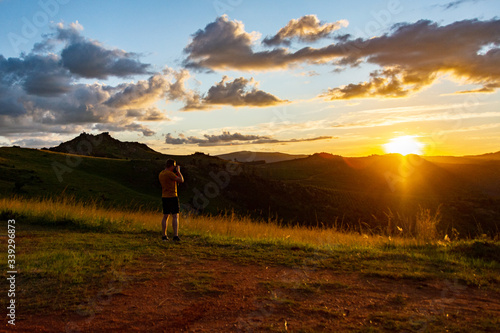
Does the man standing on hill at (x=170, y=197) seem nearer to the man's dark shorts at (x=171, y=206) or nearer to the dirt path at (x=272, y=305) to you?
the man's dark shorts at (x=171, y=206)

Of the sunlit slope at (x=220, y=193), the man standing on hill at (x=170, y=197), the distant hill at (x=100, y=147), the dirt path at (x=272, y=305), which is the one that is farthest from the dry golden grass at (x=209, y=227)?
the distant hill at (x=100, y=147)

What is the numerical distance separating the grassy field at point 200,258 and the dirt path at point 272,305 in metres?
0.08

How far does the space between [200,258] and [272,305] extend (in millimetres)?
3211

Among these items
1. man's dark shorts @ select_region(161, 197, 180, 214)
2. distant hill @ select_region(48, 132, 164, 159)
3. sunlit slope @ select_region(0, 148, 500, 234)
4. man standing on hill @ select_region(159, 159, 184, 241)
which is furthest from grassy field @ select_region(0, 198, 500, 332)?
distant hill @ select_region(48, 132, 164, 159)

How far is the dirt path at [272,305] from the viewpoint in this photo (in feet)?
14.0

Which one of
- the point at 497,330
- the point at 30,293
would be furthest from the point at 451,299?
the point at 30,293

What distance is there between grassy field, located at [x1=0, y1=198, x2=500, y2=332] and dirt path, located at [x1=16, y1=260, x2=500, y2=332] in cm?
8

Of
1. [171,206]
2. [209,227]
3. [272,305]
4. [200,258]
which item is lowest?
[209,227]

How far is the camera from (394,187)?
88.5 meters

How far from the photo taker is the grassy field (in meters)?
5.47

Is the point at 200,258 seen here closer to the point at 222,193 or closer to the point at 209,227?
the point at 209,227

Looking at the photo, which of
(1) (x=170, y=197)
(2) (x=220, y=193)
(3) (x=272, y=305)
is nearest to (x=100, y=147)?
(2) (x=220, y=193)

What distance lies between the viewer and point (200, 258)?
775 cm

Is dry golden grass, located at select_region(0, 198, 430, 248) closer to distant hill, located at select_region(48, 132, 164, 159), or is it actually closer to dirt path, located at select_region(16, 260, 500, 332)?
dirt path, located at select_region(16, 260, 500, 332)
